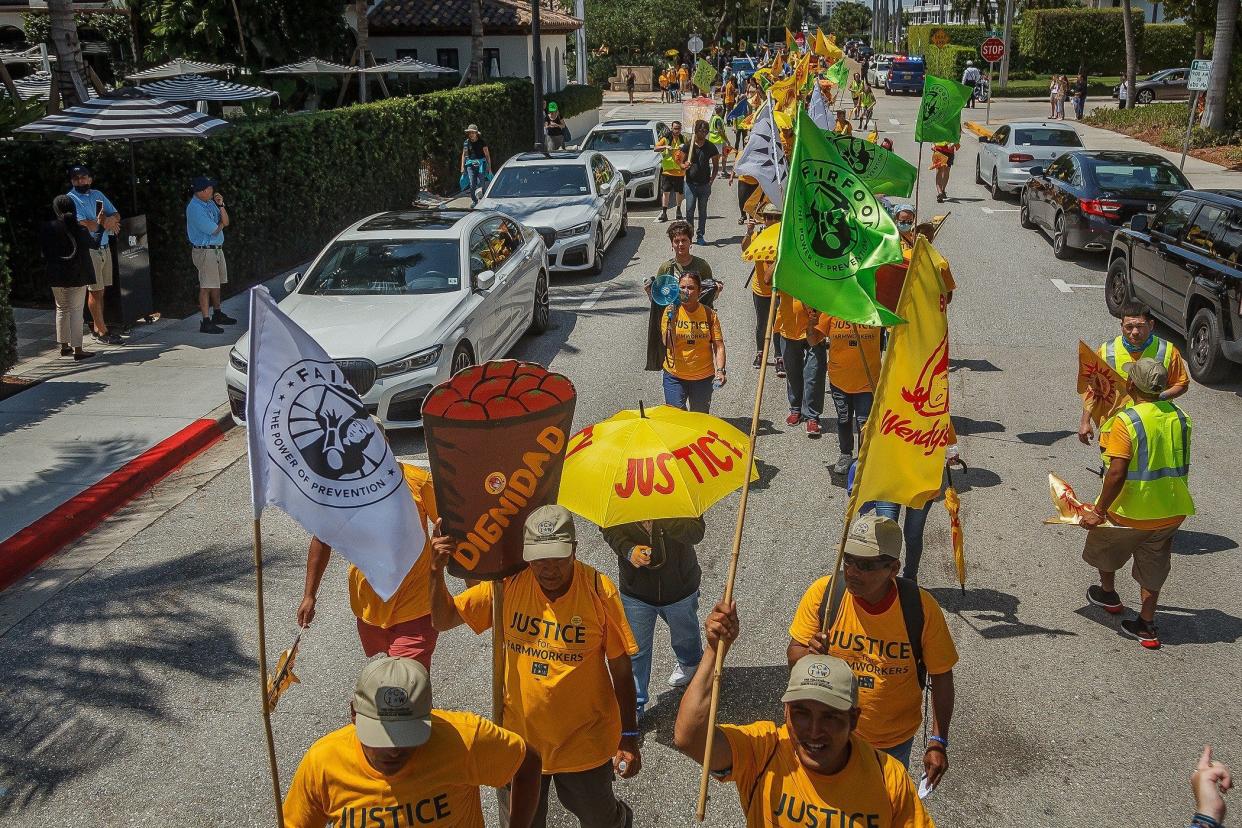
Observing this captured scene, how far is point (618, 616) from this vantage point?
447 cm

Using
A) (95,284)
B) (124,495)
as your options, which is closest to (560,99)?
(95,284)

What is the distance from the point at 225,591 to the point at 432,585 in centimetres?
357

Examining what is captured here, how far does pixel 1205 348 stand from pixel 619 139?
15.2 metres

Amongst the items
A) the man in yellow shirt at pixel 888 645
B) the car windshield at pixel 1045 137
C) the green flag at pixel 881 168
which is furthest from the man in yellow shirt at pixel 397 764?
the car windshield at pixel 1045 137

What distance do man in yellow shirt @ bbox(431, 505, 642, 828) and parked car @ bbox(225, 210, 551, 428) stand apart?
546cm

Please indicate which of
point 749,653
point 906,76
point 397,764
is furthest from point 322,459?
point 906,76

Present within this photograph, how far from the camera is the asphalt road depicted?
5469mm

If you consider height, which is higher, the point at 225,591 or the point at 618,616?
the point at 618,616

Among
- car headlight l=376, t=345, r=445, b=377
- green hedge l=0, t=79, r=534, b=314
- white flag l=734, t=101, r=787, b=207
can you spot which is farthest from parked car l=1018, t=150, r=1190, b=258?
green hedge l=0, t=79, r=534, b=314

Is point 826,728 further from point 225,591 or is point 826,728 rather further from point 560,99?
point 560,99

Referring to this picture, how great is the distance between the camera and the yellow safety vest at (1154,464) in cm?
638

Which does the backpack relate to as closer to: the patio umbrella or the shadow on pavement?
the shadow on pavement

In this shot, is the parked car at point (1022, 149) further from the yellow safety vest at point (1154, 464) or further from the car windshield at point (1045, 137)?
the yellow safety vest at point (1154, 464)

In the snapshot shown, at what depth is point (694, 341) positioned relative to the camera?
877cm
